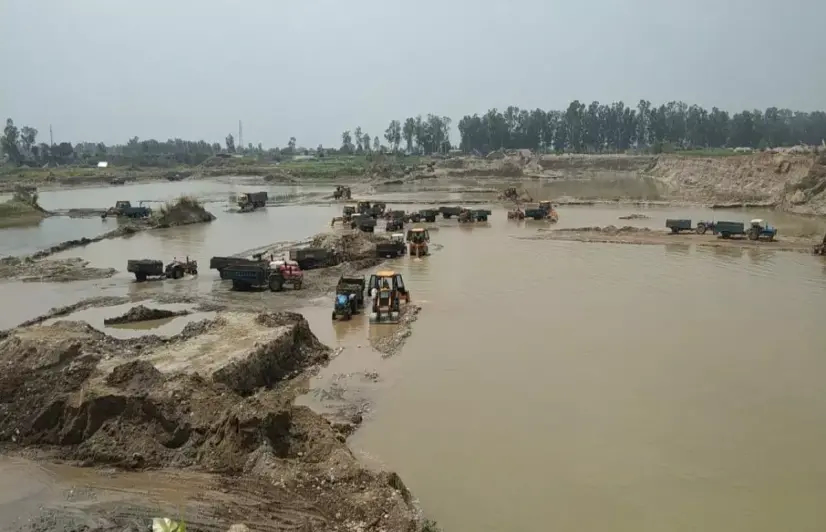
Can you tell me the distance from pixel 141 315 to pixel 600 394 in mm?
14780

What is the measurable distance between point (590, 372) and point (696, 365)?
9.16 feet

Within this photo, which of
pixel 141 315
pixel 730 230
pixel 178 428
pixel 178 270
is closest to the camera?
pixel 178 428

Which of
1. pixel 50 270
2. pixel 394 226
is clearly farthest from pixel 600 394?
pixel 394 226

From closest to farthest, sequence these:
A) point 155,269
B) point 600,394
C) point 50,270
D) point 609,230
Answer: point 600,394, point 155,269, point 50,270, point 609,230

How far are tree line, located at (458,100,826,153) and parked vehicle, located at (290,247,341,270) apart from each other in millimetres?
139802

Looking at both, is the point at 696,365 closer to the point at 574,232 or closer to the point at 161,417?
the point at 161,417

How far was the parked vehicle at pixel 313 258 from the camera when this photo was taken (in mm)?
31297

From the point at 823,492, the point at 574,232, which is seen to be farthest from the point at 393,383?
the point at 574,232

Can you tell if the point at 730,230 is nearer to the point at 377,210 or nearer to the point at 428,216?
the point at 428,216

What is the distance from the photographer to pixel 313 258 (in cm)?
3152

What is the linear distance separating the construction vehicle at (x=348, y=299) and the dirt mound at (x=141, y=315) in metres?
5.40

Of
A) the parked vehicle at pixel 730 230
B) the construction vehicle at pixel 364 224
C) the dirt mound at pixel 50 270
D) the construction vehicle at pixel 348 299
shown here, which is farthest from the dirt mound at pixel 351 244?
the parked vehicle at pixel 730 230

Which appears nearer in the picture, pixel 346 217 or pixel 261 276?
pixel 261 276

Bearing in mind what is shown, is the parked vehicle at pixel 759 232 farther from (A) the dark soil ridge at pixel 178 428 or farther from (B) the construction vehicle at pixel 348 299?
(A) the dark soil ridge at pixel 178 428
